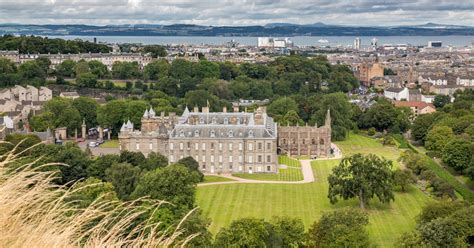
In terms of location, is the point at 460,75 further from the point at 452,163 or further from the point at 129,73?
the point at 452,163

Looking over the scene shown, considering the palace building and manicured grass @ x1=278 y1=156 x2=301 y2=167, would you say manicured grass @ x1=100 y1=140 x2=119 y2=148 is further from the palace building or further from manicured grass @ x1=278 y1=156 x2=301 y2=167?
manicured grass @ x1=278 y1=156 x2=301 y2=167

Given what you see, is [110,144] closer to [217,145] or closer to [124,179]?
[217,145]

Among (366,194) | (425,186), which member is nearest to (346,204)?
(366,194)

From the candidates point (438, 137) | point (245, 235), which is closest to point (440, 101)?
point (438, 137)

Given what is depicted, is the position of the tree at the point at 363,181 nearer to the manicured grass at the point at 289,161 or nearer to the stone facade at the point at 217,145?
the stone facade at the point at 217,145

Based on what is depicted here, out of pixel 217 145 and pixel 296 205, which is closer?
pixel 296 205

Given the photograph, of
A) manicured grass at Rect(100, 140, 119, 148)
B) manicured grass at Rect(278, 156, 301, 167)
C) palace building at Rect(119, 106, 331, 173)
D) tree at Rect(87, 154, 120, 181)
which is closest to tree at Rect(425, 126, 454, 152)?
manicured grass at Rect(278, 156, 301, 167)

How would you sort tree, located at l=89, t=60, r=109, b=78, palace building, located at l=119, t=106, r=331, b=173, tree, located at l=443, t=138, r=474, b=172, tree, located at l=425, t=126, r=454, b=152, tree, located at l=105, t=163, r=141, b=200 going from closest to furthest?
tree, located at l=105, t=163, r=141, b=200 < tree, located at l=443, t=138, r=474, b=172 < palace building, located at l=119, t=106, r=331, b=173 < tree, located at l=425, t=126, r=454, b=152 < tree, located at l=89, t=60, r=109, b=78
